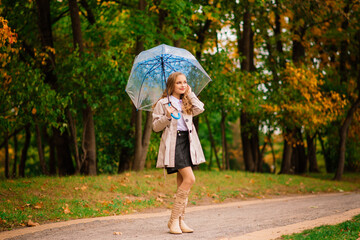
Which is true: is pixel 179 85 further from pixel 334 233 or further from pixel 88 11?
pixel 88 11

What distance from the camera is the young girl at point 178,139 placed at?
5855 mm

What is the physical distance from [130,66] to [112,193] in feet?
15.2

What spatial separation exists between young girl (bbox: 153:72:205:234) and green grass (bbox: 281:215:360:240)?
5.13ft

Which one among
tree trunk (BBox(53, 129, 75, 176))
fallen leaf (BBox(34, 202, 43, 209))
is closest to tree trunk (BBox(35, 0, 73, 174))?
tree trunk (BBox(53, 129, 75, 176))

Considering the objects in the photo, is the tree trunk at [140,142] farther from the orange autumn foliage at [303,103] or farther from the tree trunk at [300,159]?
the tree trunk at [300,159]

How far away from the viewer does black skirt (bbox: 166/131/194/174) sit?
5863 mm

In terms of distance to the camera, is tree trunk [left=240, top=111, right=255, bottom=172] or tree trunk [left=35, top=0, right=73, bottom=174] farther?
tree trunk [left=240, top=111, right=255, bottom=172]

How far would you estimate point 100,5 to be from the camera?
14.6 m

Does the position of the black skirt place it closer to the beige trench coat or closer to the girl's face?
the beige trench coat

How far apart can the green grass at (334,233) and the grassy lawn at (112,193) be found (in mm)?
2844

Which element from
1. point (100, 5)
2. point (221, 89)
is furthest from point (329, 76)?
point (100, 5)

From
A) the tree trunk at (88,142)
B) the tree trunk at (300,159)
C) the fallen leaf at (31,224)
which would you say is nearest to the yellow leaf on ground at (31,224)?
the fallen leaf at (31,224)

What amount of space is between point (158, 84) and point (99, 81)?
596 centimetres

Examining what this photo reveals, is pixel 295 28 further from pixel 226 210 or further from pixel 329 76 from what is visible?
pixel 226 210
